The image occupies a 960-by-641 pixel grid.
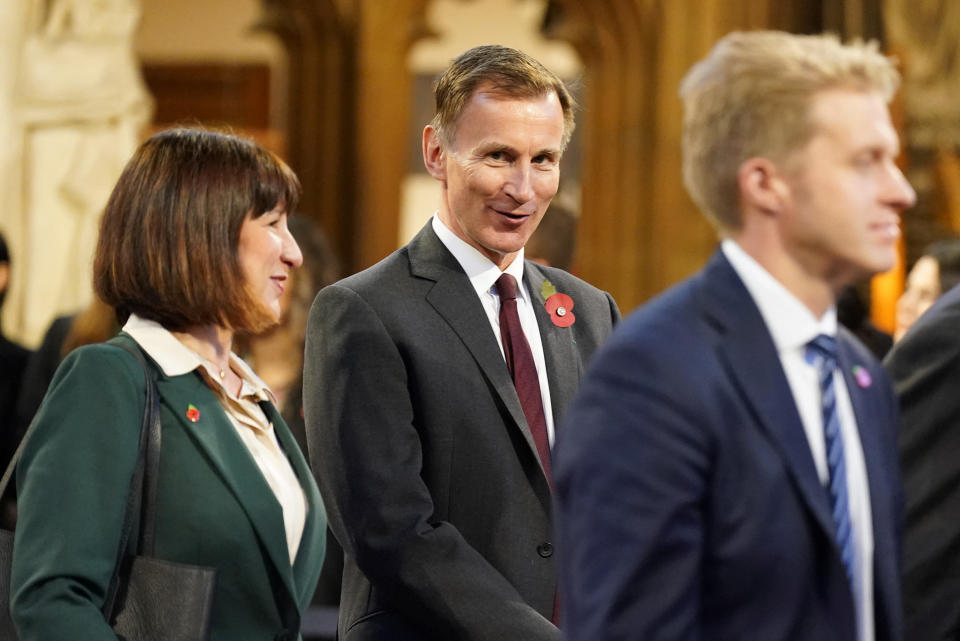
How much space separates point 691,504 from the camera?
1.79 meters

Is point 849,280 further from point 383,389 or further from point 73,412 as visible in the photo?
point 73,412

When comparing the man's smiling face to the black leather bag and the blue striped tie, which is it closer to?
the black leather bag

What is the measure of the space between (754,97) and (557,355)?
100 cm

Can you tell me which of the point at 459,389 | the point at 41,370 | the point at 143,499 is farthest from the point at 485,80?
the point at 41,370

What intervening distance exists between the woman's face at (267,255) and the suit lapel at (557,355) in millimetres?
445

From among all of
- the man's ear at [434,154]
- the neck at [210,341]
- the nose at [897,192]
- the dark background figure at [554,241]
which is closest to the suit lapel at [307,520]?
the neck at [210,341]

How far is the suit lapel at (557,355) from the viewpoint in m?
2.79

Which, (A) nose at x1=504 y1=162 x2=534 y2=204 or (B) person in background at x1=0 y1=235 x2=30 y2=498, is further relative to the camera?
(B) person in background at x1=0 y1=235 x2=30 y2=498

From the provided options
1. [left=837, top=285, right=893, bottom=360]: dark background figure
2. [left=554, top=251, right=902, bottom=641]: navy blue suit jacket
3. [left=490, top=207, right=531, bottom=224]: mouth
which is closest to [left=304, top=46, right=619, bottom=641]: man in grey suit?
[left=490, top=207, right=531, bottom=224]: mouth

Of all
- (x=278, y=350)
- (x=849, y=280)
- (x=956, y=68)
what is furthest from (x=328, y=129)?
(x=849, y=280)

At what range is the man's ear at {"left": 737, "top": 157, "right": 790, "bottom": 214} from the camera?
6.22 ft

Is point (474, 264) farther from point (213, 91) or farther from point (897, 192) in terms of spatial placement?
point (213, 91)

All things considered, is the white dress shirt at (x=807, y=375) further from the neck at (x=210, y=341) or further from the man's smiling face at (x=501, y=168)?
the neck at (x=210, y=341)

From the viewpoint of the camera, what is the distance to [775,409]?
184 centimetres
